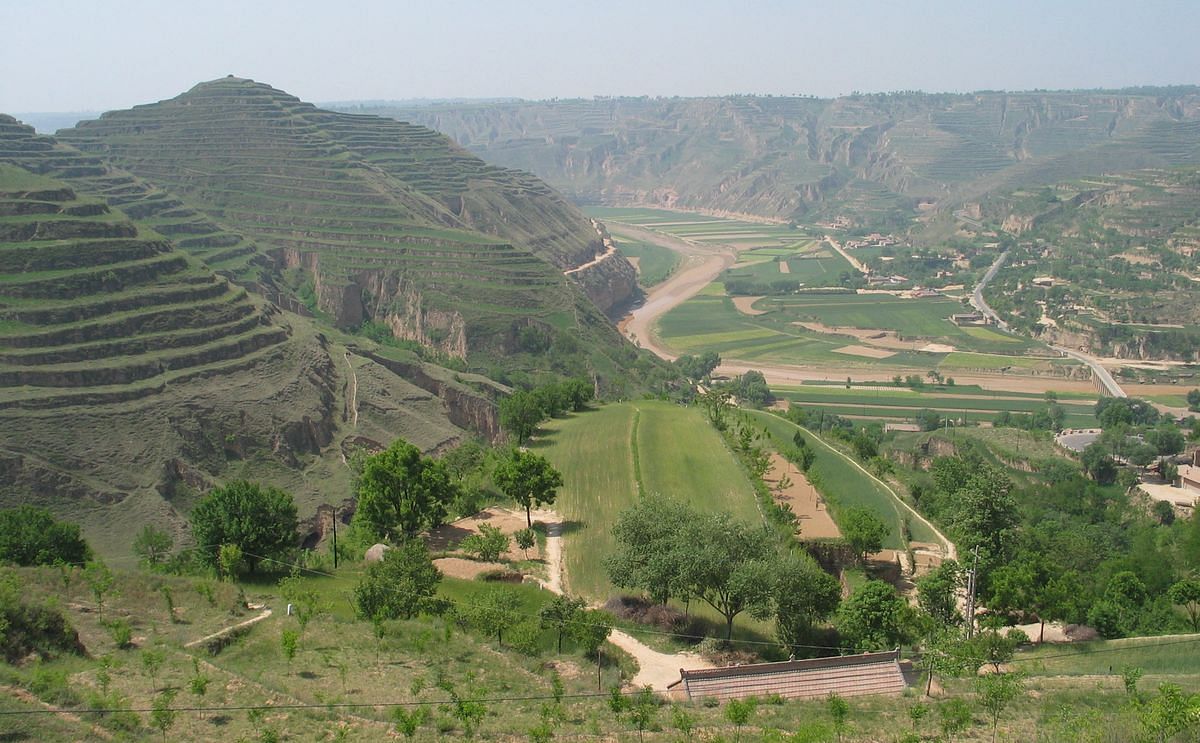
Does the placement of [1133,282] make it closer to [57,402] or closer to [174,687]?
[57,402]

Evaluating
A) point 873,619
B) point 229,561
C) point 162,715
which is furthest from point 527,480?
point 162,715

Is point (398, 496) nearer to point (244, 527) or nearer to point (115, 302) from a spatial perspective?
point (244, 527)

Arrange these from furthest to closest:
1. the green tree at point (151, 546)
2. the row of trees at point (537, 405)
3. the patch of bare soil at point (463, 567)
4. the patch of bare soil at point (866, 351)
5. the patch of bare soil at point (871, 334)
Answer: the patch of bare soil at point (871, 334) → the patch of bare soil at point (866, 351) → the row of trees at point (537, 405) → the green tree at point (151, 546) → the patch of bare soil at point (463, 567)

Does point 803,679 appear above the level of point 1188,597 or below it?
above

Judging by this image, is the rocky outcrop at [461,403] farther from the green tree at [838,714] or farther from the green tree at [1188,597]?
the green tree at [838,714]

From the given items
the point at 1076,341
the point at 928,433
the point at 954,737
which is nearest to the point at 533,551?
the point at 954,737

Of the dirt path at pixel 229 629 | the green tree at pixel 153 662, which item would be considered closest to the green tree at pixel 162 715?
the green tree at pixel 153 662
